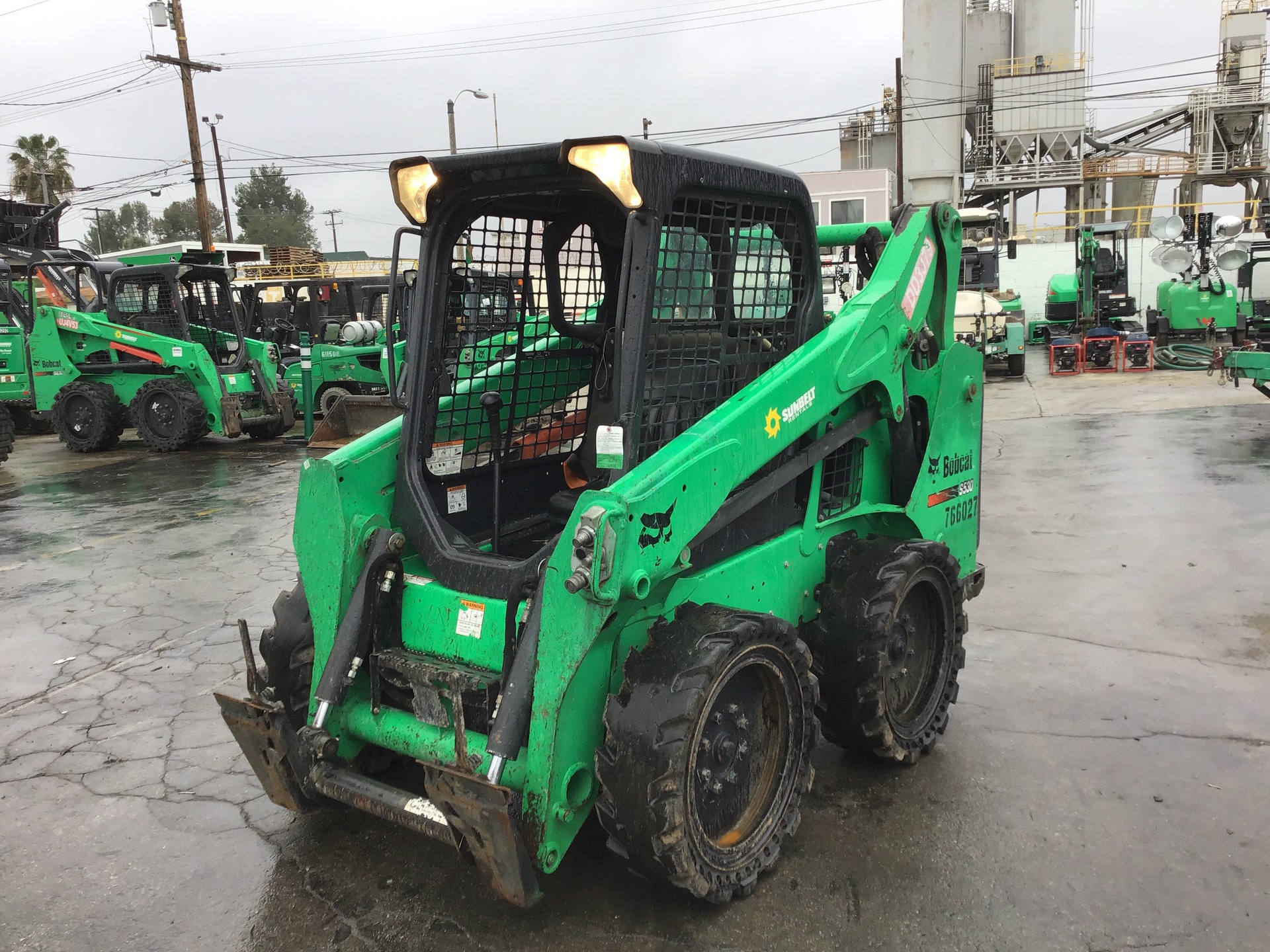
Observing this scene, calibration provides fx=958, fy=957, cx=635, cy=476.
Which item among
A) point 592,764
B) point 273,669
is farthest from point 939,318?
point 273,669

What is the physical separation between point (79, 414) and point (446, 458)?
510 inches

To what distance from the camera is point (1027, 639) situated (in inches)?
203

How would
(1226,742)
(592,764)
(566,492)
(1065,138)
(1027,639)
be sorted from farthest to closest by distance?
(1065,138)
(1027,639)
(1226,742)
(566,492)
(592,764)

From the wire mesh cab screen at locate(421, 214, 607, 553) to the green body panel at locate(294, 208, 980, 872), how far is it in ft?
0.13

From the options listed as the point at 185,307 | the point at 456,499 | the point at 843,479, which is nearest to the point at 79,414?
the point at 185,307

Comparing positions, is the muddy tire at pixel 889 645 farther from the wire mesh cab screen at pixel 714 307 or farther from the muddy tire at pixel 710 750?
the wire mesh cab screen at pixel 714 307

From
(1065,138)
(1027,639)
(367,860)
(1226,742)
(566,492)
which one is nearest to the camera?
(367,860)

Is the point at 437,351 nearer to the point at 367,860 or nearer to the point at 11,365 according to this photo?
the point at 367,860

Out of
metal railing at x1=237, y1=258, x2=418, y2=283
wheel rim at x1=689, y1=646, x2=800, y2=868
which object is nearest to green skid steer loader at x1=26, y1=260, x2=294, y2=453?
wheel rim at x1=689, y1=646, x2=800, y2=868

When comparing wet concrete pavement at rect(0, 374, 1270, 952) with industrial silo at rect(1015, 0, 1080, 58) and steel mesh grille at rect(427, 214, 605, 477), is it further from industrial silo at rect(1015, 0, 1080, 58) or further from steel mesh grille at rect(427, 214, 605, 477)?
industrial silo at rect(1015, 0, 1080, 58)

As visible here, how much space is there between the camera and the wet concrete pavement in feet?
9.62

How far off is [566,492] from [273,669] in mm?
1257

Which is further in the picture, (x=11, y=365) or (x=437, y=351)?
(x=11, y=365)

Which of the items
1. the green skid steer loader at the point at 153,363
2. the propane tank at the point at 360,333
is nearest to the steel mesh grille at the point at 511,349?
the green skid steer loader at the point at 153,363
